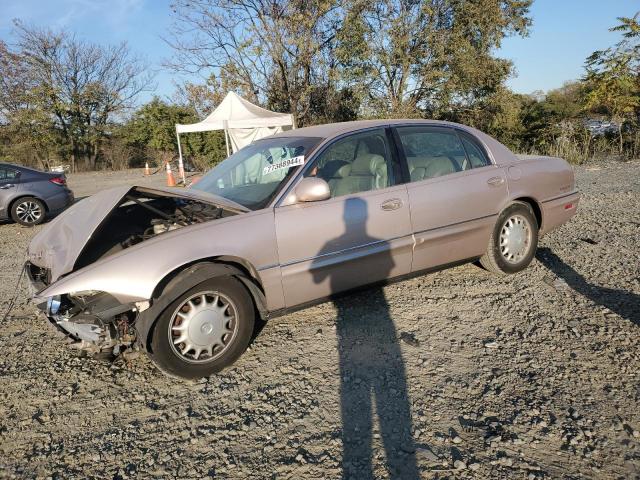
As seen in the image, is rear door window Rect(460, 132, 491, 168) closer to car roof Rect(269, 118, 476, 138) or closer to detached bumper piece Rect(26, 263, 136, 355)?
car roof Rect(269, 118, 476, 138)

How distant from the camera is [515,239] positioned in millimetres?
4211

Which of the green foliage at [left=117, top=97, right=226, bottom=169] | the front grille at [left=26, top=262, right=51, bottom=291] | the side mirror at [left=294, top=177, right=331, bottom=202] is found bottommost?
the front grille at [left=26, top=262, right=51, bottom=291]

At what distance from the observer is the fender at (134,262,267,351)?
2.60m

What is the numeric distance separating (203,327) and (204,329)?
15 mm

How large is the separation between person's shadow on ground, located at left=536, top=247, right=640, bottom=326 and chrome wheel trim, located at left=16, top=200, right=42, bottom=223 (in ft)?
30.7

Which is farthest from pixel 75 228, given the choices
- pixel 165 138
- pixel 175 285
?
pixel 165 138

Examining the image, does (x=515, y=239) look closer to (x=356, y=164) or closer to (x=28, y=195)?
(x=356, y=164)

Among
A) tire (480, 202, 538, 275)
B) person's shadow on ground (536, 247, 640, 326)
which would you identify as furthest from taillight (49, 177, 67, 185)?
person's shadow on ground (536, 247, 640, 326)

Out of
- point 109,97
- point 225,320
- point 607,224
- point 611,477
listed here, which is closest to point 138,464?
point 225,320

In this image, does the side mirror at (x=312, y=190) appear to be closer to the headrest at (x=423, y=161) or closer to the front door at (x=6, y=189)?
the headrest at (x=423, y=161)

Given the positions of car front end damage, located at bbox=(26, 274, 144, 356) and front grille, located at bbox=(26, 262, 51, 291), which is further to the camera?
front grille, located at bbox=(26, 262, 51, 291)

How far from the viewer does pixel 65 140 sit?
27203mm

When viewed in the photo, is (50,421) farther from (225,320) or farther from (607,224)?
(607,224)

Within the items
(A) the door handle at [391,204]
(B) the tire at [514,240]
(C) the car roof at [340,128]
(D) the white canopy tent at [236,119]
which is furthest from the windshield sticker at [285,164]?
(D) the white canopy tent at [236,119]
